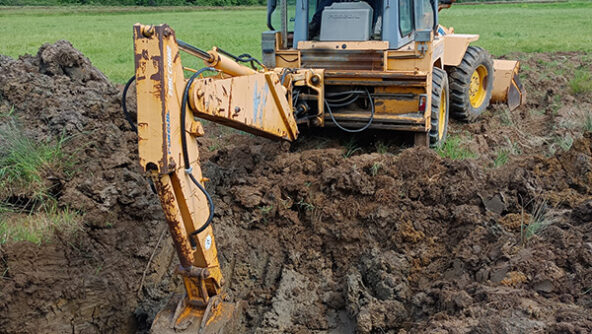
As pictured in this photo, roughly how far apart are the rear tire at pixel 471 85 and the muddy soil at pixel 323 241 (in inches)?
85.6

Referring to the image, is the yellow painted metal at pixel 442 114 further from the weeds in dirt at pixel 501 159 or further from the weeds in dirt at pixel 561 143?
the weeds in dirt at pixel 561 143

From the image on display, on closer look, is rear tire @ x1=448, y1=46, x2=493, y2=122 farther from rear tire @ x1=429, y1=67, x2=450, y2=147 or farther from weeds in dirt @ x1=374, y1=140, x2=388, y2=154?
weeds in dirt @ x1=374, y1=140, x2=388, y2=154

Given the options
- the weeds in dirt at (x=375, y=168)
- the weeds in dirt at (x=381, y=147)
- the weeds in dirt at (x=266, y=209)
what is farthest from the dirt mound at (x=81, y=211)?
the weeds in dirt at (x=381, y=147)

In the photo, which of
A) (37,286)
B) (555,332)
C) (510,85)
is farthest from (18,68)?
(510,85)

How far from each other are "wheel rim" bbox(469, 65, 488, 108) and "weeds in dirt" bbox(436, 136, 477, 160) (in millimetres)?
1688

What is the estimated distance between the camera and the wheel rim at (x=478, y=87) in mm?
8820

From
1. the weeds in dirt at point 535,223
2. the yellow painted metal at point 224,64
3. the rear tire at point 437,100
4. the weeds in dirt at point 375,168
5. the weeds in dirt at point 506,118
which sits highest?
the yellow painted metal at point 224,64

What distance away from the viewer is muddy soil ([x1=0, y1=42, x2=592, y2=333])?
381 centimetres

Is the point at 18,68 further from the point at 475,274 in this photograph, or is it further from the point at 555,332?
the point at 555,332

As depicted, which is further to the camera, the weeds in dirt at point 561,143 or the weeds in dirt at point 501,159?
the weeds in dirt at point 561,143

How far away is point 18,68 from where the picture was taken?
648 centimetres

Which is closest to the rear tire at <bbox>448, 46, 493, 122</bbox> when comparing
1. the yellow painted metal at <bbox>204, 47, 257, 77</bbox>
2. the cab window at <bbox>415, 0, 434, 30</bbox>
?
the cab window at <bbox>415, 0, 434, 30</bbox>

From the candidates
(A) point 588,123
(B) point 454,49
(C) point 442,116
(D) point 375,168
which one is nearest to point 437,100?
(C) point 442,116

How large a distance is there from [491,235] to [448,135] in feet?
12.4
